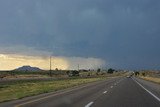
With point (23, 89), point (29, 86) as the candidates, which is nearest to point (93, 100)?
point (23, 89)

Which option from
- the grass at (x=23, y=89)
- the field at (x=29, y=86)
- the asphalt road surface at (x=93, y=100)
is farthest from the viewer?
the field at (x=29, y=86)

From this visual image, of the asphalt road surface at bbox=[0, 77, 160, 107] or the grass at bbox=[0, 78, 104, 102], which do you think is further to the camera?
the grass at bbox=[0, 78, 104, 102]

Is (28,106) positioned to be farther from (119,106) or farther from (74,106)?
(119,106)

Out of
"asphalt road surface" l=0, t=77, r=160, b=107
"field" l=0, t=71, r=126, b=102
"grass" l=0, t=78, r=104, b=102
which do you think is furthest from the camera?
"field" l=0, t=71, r=126, b=102

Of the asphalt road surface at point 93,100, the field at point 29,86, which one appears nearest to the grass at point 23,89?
the field at point 29,86

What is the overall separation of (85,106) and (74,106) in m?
0.52

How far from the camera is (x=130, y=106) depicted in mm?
16875

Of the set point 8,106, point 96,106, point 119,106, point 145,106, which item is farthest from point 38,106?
point 145,106

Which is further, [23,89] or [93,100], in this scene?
[23,89]

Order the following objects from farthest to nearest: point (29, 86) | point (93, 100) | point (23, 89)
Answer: point (29, 86) < point (23, 89) < point (93, 100)

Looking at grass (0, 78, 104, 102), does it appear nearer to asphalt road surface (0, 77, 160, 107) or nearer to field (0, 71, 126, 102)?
field (0, 71, 126, 102)

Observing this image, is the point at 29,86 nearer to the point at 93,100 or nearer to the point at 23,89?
the point at 23,89

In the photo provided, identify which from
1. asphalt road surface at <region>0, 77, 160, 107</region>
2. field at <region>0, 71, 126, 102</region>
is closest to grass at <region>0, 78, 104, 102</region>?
field at <region>0, 71, 126, 102</region>

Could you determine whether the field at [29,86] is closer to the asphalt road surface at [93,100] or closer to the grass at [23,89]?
the grass at [23,89]
